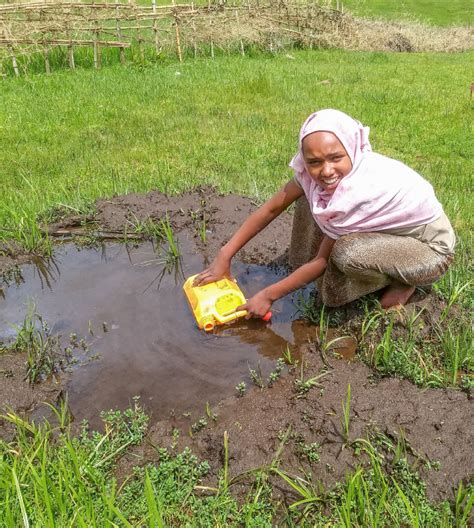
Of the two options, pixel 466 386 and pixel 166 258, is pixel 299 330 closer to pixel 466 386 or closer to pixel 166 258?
pixel 466 386

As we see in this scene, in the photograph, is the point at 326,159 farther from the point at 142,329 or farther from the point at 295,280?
the point at 142,329

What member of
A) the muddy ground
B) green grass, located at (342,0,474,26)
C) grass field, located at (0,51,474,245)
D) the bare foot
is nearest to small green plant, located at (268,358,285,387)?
the muddy ground

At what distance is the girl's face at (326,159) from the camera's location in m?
2.19

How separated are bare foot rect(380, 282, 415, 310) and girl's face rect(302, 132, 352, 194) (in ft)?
2.23

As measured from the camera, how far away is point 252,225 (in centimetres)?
279

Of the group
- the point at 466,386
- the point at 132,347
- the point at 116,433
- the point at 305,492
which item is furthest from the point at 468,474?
the point at 132,347

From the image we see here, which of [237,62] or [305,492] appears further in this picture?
[237,62]

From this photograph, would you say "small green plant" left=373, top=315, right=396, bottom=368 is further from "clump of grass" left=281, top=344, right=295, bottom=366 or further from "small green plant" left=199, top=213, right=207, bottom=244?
"small green plant" left=199, top=213, right=207, bottom=244

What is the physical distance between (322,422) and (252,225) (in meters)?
1.17

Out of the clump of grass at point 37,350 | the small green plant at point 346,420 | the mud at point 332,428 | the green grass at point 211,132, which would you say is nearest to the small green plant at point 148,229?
the green grass at point 211,132

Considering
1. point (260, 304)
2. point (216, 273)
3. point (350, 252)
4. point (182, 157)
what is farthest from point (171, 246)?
point (182, 157)

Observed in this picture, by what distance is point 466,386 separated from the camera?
2.20m

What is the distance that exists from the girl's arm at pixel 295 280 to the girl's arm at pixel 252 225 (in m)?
0.31

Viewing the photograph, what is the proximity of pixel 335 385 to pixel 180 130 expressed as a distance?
453cm
